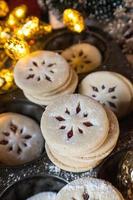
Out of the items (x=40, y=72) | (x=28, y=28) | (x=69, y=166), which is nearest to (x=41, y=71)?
(x=40, y=72)

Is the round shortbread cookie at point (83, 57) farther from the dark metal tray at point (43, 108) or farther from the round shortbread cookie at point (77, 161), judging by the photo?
the round shortbread cookie at point (77, 161)

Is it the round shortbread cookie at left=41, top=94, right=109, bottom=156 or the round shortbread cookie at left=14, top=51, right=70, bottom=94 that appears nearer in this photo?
the round shortbread cookie at left=41, top=94, right=109, bottom=156

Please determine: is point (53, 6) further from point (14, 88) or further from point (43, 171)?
point (43, 171)

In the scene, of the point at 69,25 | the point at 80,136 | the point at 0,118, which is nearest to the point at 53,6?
the point at 69,25

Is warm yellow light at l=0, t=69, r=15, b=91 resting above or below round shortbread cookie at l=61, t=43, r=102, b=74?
below

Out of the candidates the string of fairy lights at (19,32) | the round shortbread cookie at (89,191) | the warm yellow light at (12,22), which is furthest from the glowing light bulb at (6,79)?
the round shortbread cookie at (89,191)

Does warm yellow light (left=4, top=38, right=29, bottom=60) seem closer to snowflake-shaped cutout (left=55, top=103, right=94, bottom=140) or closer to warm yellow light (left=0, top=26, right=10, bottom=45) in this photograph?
warm yellow light (left=0, top=26, right=10, bottom=45)

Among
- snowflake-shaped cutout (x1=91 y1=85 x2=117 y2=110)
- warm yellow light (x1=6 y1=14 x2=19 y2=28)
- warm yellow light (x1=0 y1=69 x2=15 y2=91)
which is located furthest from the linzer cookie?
warm yellow light (x1=6 y1=14 x2=19 y2=28)

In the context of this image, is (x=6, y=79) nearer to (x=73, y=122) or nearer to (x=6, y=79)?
(x=6, y=79)
